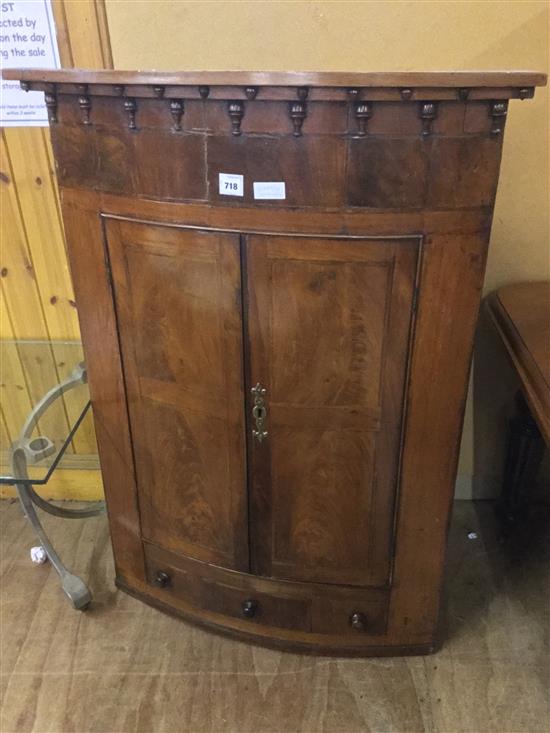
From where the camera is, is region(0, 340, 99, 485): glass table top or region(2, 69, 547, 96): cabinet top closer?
region(2, 69, 547, 96): cabinet top

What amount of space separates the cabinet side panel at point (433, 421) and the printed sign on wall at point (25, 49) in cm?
110

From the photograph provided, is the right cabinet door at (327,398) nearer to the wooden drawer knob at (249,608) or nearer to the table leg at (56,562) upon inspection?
the wooden drawer knob at (249,608)

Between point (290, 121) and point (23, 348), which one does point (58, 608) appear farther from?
→ point (290, 121)

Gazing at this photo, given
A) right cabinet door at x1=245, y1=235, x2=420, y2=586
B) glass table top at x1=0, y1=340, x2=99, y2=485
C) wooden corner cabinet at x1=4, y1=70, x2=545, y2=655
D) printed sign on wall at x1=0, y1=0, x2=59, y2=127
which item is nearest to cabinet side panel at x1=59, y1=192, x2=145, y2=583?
wooden corner cabinet at x1=4, y1=70, x2=545, y2=655

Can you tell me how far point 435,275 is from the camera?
1.14m

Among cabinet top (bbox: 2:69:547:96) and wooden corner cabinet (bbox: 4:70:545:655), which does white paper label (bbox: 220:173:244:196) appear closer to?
wooden corner cabinet (bbox: 4:70:545:655)

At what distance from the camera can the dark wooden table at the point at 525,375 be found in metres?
1.41

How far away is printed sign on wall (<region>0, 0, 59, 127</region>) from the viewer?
153 centimetres

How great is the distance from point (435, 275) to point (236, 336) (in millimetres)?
393

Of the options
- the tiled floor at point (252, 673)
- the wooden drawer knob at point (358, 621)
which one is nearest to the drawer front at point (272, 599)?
the wooden drawer knob at point (358, 621)

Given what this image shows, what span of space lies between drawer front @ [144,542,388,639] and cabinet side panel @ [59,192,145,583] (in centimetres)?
10

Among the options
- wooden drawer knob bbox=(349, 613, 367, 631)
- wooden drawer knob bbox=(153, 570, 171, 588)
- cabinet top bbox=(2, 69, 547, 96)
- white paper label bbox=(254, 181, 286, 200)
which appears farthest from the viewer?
wooden drawer knob bbox=(153, 570, 171, 588)

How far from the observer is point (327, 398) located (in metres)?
1.29

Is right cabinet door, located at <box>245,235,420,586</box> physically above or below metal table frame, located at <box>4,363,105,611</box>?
above
